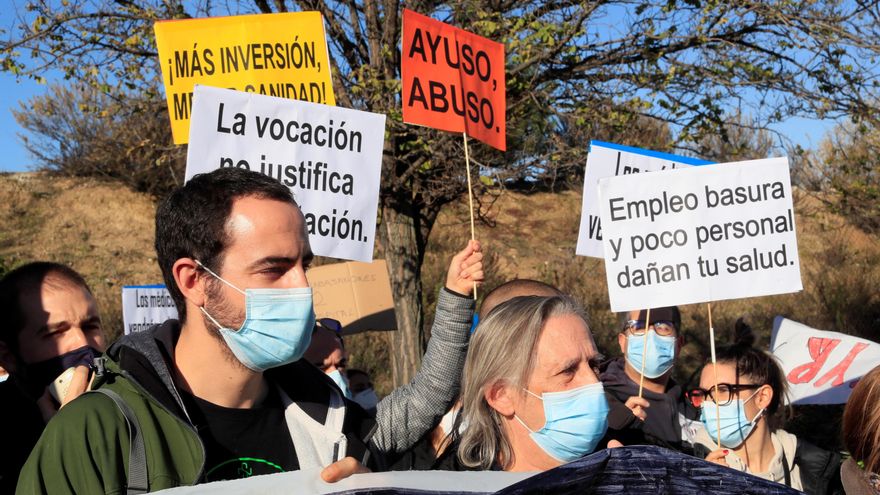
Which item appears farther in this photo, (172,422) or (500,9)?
(500,9)

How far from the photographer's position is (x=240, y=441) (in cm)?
234

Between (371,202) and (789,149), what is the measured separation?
258 inches

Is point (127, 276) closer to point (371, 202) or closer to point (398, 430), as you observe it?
point (371, 202)

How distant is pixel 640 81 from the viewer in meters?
8.99

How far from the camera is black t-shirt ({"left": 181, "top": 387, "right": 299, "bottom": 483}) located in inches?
89.6

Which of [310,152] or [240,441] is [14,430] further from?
[310,152]

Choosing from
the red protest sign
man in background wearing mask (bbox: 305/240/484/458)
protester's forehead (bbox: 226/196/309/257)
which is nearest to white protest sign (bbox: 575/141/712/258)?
the red protest sign

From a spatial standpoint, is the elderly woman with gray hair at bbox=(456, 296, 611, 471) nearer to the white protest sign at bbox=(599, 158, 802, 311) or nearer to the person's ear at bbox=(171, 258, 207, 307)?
the person's ear at bbox=(171, 258, 207, 307)

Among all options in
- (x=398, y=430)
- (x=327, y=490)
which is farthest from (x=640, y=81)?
(x=327, y=490)

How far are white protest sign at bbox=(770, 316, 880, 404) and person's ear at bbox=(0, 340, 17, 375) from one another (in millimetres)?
4391

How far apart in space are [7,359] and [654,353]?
126 inches

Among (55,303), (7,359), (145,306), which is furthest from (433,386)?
(145,306)

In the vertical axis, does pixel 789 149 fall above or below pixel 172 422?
above

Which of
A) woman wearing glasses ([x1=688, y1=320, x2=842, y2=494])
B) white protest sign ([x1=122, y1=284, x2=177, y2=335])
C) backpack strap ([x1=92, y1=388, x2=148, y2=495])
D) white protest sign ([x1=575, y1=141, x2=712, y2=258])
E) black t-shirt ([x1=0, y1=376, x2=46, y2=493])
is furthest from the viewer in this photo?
white protest sign ([x1=122, y1=284, x2=177, y2=335])
